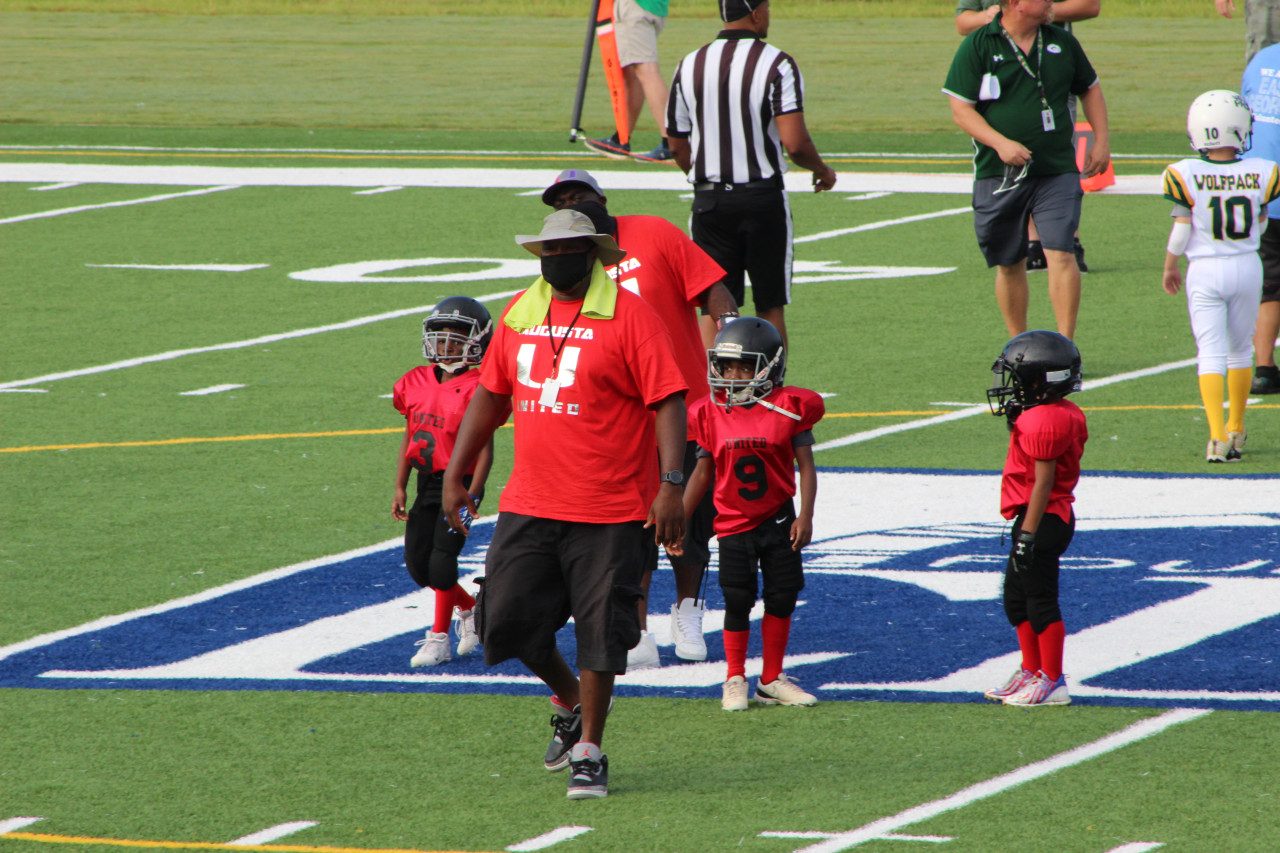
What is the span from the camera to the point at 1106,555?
27.9 feet

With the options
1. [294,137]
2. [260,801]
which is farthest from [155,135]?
[260,801]

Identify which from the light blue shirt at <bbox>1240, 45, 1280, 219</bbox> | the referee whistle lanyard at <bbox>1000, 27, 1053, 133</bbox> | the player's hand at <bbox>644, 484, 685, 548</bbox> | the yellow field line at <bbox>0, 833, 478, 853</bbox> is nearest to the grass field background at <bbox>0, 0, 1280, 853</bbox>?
the yellow field line at <bbox>0, 833, 478, 853</bbox>

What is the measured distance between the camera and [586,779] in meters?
5.74

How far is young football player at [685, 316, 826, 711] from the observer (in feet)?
21.5

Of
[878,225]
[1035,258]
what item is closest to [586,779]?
[1035,258]

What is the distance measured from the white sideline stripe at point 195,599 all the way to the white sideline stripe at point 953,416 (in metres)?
2.89

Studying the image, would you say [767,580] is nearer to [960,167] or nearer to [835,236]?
[835,236]

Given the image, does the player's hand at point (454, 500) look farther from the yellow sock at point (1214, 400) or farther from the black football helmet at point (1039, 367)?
the yellow sock at point (1214, 400)

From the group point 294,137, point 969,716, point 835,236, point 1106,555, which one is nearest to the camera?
point 969,716

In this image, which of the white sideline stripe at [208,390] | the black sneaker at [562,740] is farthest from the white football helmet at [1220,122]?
the white sideline stripe at [208,390]

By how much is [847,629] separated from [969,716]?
3.60ft

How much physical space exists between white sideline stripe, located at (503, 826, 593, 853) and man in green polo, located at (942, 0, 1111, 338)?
6705 mm

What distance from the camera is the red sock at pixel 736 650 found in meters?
6.66

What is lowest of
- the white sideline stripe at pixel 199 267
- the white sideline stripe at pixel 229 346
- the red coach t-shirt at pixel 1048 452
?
the white sideline stripe at pixel 229 346
